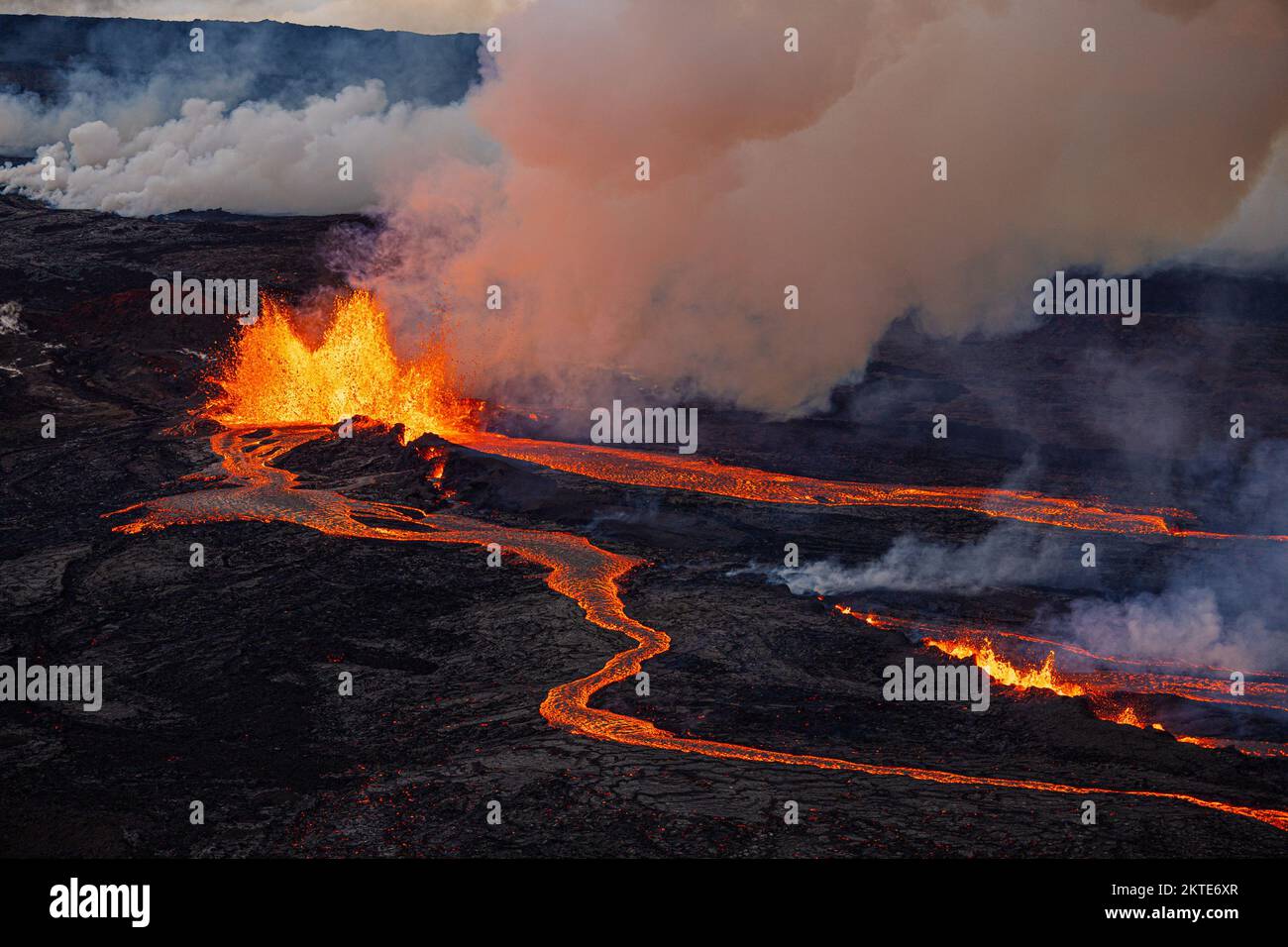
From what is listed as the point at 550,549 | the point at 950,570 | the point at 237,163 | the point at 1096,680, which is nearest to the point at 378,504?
the point at 550,549

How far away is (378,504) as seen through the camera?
22.2 metres

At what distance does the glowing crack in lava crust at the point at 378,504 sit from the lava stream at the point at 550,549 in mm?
20

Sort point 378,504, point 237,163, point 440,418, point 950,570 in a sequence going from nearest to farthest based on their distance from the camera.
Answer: point 950,570, point 378,504, point 440,418, point 237,163

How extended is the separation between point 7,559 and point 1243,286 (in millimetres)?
40437

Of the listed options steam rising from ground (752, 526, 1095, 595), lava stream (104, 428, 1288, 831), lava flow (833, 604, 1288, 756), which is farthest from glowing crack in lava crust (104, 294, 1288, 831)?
steam rising from ground (752, 526, 1095, 595)

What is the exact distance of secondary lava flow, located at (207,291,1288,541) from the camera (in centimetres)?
2248

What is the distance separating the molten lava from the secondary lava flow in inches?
1.2

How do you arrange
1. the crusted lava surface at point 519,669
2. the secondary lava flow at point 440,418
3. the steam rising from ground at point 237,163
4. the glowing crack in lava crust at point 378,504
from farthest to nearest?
the steam rising from ground at point 237,163 < the secondary lava flow at point 440,418 < the glowing crack in lava crust at point 378,504 < the crusted lava surface at point 519,669

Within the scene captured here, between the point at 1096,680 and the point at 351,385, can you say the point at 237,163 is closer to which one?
the point at 351,385

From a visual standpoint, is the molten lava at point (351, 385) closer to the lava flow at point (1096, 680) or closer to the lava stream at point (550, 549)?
the lava stream at point (550, 549)

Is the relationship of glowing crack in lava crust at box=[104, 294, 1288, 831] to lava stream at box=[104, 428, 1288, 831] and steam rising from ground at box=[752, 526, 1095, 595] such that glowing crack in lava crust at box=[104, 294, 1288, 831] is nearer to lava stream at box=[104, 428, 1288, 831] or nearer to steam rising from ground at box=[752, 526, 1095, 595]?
lava stream at box=[104, 428, 1288, 831]

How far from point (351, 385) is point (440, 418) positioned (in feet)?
7.67

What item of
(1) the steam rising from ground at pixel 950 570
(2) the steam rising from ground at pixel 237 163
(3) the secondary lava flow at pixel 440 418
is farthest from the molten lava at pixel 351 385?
(2) the steam rising from ground at pixel 237 163

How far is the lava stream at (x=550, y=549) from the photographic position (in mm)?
11953
